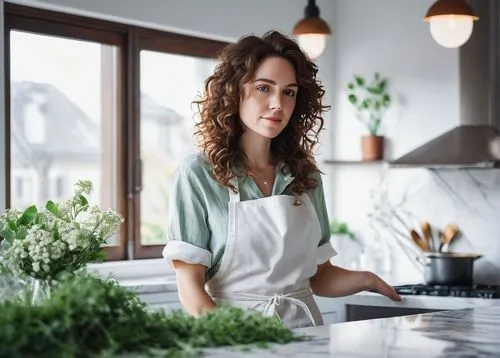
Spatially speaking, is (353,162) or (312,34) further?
(353,162)

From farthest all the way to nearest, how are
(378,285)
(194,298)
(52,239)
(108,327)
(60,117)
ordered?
(60,117)
(378,285)
(194,298)
(52,239)
(108,327)

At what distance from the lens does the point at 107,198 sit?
441cm

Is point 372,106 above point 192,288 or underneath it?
above

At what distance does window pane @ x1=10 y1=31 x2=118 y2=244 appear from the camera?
4.07 metres

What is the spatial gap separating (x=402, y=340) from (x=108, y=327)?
61 centimetres

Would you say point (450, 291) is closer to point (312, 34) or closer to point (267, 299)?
point (312, 34)

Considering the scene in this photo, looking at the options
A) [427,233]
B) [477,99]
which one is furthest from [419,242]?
[477,99]

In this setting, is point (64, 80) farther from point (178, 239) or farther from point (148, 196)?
point (178, 239)

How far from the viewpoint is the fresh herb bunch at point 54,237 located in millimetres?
2184

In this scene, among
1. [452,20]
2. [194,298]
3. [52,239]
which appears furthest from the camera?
[452,20]

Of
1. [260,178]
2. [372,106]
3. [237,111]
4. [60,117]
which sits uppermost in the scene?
[372,106]

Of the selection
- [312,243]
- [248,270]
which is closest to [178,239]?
[248,270]

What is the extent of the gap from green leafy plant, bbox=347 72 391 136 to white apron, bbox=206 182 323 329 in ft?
7.54

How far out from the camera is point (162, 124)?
465 cm
